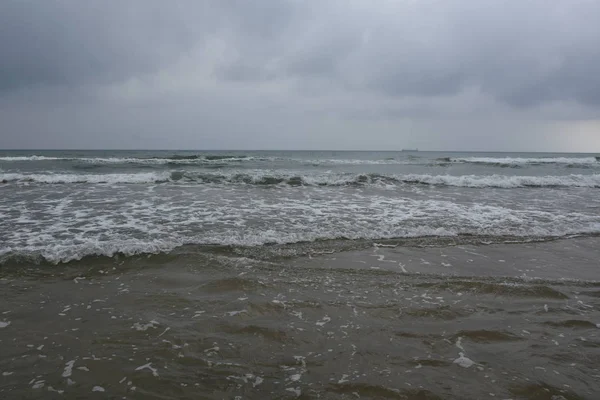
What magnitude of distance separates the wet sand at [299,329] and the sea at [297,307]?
0.07 ft

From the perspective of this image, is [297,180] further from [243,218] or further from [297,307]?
[297,307]

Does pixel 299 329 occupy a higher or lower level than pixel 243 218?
lower

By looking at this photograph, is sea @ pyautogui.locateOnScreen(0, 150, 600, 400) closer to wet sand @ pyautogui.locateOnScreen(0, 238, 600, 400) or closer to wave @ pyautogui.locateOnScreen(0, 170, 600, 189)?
wet sand @ pyautogui.locateOnScreen(0, 238, 600, 400)

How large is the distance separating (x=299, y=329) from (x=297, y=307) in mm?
498

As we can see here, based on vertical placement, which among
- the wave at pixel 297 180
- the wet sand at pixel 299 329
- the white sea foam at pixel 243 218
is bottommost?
the wet sand at pixel 299 329

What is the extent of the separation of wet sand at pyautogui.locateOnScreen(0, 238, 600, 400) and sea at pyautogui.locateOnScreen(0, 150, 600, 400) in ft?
0.07

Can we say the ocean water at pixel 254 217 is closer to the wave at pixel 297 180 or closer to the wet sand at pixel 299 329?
the wet sand at pixel 299 329

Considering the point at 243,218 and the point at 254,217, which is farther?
the point at 254,217

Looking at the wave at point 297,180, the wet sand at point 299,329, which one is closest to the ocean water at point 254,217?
the wet sand at point 299,329

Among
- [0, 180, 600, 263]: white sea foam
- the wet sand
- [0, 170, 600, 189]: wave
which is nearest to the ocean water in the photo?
[0, 180, 600, 263]: white sea foam

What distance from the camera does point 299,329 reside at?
3670 mm

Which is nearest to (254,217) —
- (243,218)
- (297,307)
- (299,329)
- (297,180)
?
(243,218)

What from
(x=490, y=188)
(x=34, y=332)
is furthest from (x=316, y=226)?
(x=490, y=188)

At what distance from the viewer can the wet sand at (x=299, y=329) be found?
2.80 m
